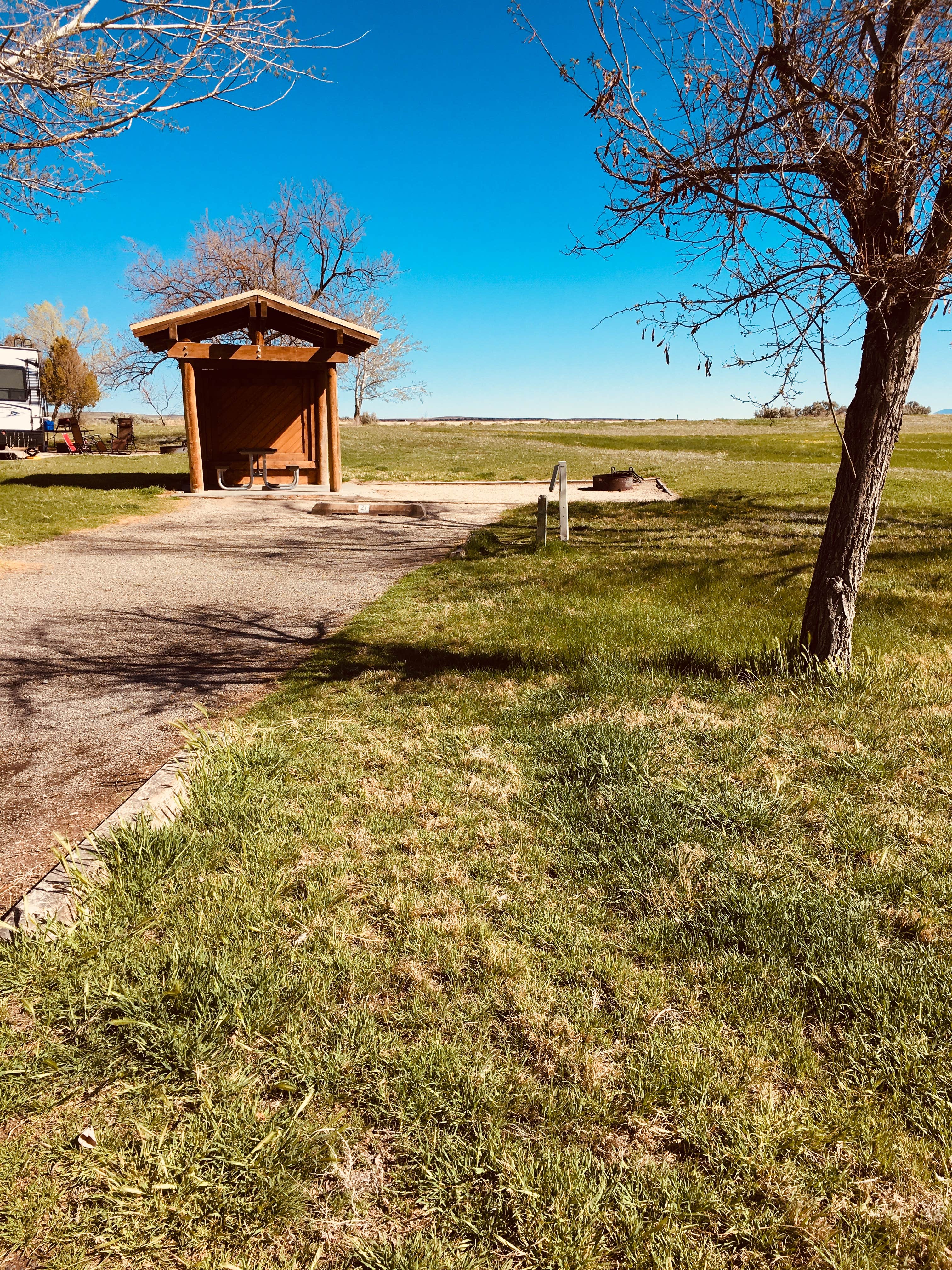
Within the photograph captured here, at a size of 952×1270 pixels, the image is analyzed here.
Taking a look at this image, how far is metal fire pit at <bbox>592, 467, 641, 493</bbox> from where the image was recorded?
57.9 feet

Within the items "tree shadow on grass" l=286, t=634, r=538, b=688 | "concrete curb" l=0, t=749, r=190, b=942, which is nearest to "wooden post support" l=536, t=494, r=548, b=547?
"tree shadow on grass" l=286, t=634, r=538, b=688

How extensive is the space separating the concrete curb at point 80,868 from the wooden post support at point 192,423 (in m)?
12.9

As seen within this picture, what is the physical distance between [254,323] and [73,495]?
5144mm

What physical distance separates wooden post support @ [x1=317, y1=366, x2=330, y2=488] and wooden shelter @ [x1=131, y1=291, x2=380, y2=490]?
3 cm

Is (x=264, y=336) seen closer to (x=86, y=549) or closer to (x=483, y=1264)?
(x=86, y=549)

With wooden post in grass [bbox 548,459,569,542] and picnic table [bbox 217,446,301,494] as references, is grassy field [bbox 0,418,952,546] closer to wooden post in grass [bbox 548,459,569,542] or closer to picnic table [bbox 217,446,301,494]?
picnic table [bbox 217,446,301,494]

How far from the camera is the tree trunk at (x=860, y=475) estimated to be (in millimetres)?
3943

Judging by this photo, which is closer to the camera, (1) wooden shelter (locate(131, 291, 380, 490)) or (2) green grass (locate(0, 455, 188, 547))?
(2) green grass (locate(0, 455, 188, 547))

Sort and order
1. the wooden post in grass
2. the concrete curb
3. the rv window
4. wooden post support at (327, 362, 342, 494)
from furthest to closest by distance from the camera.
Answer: the rv window < wooden post support at (327, 362, 342, 494) < the wooden post in grass < the concrete curb

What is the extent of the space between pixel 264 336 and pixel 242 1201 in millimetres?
17057

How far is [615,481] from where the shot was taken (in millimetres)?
17688

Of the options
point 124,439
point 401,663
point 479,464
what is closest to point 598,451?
point 479,464

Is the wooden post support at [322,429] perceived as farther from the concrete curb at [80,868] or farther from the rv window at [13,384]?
the rv window at [13,384]

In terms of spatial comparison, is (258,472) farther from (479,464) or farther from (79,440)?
(79,440)
